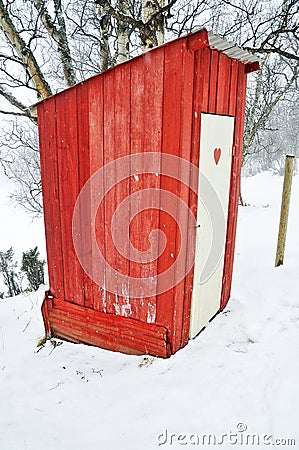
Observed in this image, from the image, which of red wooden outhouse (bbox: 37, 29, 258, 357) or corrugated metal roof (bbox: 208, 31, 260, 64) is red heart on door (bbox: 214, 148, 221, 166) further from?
corrugated metal roof (bbox: 208, 31, 260, 64)

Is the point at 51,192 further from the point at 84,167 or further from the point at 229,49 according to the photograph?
the point at 229,49

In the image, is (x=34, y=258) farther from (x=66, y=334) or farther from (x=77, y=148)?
(x=77, y=148)

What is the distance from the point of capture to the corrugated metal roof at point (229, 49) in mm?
2025

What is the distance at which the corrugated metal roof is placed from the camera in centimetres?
203

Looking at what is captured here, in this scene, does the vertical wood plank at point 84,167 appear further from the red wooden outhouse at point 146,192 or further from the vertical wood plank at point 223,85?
the vertical wood plank at point 223,85

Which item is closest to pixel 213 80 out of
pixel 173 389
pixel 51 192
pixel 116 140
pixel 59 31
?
pixel 116 140

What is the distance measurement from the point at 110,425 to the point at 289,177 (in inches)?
129

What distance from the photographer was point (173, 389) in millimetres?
2170

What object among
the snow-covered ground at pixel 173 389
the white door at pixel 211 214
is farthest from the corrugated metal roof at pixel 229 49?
the snow-covered ground at pixel 173 389

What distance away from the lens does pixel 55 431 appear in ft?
6.51

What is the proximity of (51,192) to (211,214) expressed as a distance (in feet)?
5.02

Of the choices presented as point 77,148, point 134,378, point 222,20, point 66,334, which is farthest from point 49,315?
point 222,20

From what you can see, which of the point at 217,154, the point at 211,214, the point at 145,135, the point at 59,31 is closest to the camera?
the point at 145,135

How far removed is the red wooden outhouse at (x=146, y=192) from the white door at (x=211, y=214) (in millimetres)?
12
